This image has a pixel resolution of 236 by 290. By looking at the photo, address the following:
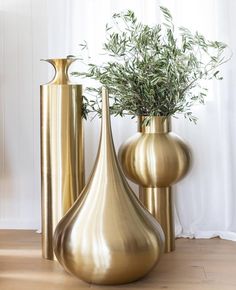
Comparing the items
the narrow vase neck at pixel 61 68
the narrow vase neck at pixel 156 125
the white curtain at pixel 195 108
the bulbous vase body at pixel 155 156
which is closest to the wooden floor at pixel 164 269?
the white curtain at pixel 195 108

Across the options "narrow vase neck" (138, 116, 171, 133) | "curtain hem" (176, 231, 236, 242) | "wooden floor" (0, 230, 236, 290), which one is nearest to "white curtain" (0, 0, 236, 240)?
"curtain hem" (176, 231, 236, 242)

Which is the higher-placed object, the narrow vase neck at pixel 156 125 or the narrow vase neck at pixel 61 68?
the narrow vase neck at pixel 61 68

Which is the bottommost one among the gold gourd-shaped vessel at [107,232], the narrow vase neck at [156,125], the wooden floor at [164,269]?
the wooden floor at [164,269]

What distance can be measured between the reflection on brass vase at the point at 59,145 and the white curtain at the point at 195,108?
0.34 meters

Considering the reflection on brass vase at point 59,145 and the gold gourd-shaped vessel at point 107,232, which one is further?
the reflection on brass vase at point 59,145

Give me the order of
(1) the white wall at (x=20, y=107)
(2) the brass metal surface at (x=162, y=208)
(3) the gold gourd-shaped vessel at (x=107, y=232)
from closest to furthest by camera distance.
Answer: (3) the gold gourd-shaped vessel at (x=107, y=232) → (2) the brass metal surface at (x=162, y=208) → (1) the white wall at (x=20, y=107)

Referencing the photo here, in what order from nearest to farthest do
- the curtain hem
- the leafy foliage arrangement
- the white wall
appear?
1. the leafy foliage arrangement
2. the curtain hem
3. the white wall

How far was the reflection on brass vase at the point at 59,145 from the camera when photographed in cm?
170

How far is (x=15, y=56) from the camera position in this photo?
211 cm

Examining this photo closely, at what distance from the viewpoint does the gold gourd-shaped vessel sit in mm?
1363

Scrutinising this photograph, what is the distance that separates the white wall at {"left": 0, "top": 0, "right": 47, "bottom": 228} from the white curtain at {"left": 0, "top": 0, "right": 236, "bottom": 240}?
0.01 meters

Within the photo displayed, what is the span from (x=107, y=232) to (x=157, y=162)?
416 millimetres

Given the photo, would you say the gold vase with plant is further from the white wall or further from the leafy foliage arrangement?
the white wall

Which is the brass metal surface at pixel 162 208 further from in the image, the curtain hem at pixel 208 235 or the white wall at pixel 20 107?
the white wall at pixel 20 107
